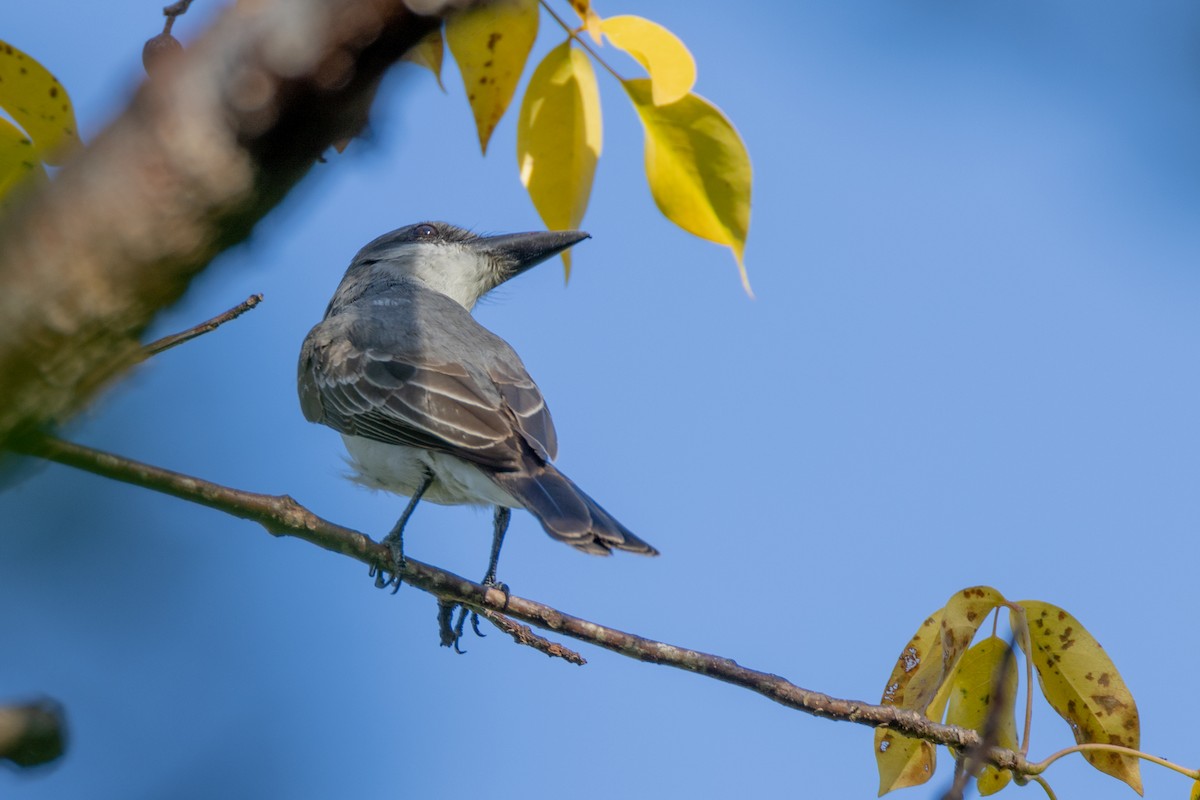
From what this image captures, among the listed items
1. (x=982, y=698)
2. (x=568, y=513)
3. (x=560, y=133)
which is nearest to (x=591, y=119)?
(x=560, y=133)

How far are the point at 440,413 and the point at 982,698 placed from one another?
224 centimetres

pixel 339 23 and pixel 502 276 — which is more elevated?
pixel 502 276

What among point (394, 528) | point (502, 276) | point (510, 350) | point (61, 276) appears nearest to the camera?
point (61, 276)

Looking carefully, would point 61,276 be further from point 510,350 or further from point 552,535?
point 510,350

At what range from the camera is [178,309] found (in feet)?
3.00

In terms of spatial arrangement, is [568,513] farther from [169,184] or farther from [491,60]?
[169,184]

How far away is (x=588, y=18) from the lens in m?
1.75

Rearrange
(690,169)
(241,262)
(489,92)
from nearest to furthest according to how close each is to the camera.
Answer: (241,262) < (690,169) < (489,92)

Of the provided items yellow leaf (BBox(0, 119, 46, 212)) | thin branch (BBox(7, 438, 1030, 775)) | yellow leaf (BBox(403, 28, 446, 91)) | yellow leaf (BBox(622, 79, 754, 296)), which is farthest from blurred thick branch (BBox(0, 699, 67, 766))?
yellow leaf (BBox(403, 28, 446, 91))

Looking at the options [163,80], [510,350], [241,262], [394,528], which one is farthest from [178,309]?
[510,350]

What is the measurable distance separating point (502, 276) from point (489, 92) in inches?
161

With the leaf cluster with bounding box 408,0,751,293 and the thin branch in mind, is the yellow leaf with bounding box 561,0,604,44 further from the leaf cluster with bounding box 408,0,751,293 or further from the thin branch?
the thin branch

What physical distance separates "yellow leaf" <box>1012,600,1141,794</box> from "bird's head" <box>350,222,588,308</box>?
12.0 ft

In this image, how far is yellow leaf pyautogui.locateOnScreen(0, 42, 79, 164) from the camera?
1.84 metres
